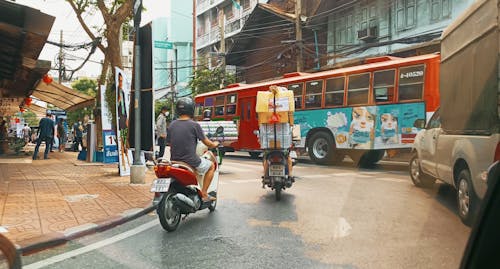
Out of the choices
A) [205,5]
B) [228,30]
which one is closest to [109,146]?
[228,30]

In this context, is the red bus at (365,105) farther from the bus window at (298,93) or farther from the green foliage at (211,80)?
the green foliage at (211,80)

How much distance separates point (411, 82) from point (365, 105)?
60.4 inches

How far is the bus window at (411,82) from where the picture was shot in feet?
34.5

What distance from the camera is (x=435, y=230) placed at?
4.92m

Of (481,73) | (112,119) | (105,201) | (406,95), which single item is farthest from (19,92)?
(481,73)

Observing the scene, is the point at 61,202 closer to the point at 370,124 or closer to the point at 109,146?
the point at 109,146

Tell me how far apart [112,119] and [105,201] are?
5.66m

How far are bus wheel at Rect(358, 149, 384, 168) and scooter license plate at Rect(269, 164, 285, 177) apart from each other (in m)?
5.79

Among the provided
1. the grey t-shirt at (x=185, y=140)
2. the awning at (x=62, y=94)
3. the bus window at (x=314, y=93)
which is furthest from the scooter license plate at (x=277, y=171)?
the awning at (x=62, y=94)

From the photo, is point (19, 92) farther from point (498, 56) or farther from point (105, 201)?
point (498, 56)

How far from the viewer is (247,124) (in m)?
16.2

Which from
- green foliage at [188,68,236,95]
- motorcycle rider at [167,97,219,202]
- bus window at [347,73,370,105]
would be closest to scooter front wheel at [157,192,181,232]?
motorcycle rider at [167,97,219,202]

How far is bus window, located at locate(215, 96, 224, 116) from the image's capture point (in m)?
17.9

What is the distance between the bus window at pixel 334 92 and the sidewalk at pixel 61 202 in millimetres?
5802
